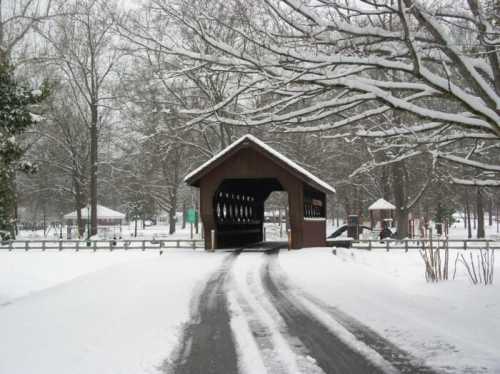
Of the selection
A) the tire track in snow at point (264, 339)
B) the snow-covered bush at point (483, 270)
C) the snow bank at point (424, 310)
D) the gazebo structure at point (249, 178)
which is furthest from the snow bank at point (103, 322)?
the gazebo structure at point (249, 178)

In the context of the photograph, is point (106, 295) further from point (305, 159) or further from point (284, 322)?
point (305, 159)

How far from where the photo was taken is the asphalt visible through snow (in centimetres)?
544

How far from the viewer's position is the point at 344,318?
799 cm

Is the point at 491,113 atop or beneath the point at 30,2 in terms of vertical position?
beneath

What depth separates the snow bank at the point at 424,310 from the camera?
6016mm

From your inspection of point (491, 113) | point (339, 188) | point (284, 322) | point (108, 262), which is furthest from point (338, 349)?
point (339, 188)

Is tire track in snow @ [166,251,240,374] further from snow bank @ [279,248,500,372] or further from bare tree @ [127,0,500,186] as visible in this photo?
bare tree @ [127,0,500,186]

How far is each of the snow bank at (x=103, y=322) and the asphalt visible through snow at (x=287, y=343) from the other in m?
0.35

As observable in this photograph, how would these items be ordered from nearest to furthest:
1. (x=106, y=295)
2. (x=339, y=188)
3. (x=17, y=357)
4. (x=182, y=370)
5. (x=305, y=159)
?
(x=182, y=370) < (x=17, y=357) < (x=106, y=295) < (x=305, y=159) < (x=339, y=188)

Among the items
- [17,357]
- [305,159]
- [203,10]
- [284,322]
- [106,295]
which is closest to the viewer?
[17,357]

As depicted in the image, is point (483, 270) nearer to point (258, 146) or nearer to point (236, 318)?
point (236, 318)

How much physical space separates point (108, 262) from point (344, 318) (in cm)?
1867

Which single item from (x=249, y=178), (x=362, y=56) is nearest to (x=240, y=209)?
(x=249, y=178)

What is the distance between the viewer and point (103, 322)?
7715mm
